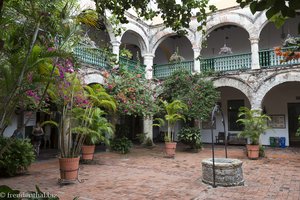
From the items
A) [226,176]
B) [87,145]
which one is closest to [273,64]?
[226,176]

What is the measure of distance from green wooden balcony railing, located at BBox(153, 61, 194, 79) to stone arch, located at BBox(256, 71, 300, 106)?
3.94 m

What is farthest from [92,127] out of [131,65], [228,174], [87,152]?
[131,65]

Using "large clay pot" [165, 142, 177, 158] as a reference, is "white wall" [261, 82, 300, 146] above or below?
above

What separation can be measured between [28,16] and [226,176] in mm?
5421

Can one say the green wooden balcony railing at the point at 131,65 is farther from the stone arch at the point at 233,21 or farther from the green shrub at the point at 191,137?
the stone arch at the point at 233,21

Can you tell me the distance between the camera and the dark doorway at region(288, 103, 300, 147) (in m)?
14.2

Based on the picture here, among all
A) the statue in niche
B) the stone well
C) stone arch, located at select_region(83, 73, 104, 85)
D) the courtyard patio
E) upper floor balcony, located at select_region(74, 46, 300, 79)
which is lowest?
the courtyard patio

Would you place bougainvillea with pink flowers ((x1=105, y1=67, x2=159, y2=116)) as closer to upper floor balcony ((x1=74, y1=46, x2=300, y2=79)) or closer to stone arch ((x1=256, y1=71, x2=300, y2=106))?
upper floor balcony ((x1=74, y1=46, x2=300, y2=79))

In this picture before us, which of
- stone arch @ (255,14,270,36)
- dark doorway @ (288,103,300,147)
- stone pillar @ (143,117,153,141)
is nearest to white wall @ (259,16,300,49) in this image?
stone arch @ (255,14,270,36)

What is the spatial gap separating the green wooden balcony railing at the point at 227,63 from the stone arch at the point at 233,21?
1313 mm

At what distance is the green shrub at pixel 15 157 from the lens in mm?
6746

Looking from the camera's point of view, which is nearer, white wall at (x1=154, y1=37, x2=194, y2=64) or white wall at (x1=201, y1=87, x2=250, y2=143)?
white wall at (x1=201, y1=87, x2=250, y2=143)

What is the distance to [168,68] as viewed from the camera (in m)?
15.1

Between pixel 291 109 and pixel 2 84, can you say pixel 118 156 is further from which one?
pixel 291 109
